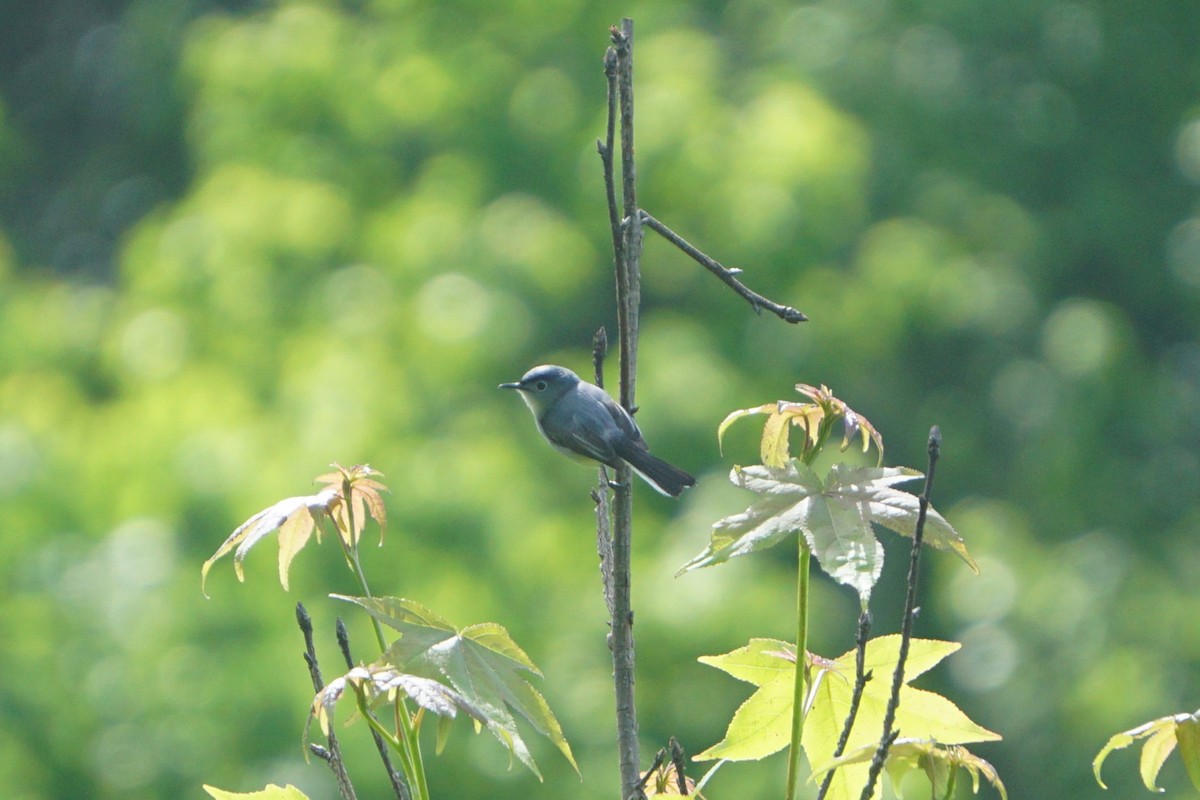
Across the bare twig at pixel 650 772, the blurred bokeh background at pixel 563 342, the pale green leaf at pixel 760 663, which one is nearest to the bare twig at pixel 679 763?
the bare twig at pixel 650 772

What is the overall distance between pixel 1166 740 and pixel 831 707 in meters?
0.31

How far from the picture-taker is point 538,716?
115 cm

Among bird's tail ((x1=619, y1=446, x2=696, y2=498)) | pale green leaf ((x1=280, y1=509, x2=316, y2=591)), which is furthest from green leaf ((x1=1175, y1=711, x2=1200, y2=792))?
bird's tail ((x1=619, y1=446, x2=696, y2=498))

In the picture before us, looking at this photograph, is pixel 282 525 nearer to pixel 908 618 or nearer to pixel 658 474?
pixel 908 618

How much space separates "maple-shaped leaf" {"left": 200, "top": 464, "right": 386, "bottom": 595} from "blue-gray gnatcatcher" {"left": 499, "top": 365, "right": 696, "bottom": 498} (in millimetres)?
296

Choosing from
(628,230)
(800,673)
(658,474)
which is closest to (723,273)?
(628,230)

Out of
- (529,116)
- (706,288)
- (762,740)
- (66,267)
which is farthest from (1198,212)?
(762,740)

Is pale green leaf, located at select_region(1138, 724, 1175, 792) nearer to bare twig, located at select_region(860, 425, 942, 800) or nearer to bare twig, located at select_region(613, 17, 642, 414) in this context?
bare twig, located at select_region(860, 425, 942, 800)

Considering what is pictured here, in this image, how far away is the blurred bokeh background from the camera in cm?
646

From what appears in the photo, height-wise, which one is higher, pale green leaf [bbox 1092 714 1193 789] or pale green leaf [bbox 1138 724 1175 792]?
pale green leaf [bbox 1092 714 1193 789]

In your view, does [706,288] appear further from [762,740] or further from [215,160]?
[762,740]

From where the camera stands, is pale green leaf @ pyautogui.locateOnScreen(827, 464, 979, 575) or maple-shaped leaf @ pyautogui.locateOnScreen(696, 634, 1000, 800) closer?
pale green leaf @ pyautogui.locateOnScreen(827, 464, 979, 575)

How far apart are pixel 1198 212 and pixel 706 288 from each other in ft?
12.1

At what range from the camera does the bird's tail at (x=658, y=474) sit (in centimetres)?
204
